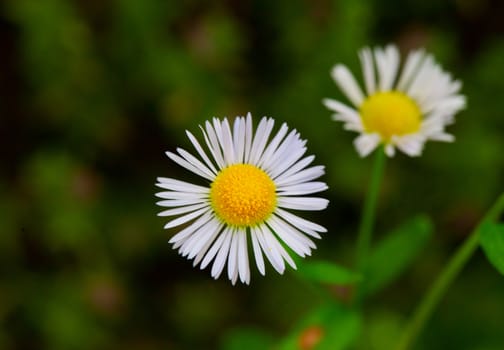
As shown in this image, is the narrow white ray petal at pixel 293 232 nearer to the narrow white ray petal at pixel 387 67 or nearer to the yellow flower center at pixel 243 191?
the yellow flower center at pixel 243 191

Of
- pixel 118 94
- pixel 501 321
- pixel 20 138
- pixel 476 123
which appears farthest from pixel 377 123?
pixel 20 138

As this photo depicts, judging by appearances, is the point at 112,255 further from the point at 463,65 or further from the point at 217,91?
the point at 463,65

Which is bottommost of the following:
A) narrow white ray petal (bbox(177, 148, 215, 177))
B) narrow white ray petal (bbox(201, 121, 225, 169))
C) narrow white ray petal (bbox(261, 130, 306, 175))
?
narrow white ray petal (bbox(177, 148, 215, 177))

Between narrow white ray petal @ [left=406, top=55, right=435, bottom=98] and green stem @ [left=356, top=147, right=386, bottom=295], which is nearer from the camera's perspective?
green stem @ [left=356, top=147, right=386, bottom=295]

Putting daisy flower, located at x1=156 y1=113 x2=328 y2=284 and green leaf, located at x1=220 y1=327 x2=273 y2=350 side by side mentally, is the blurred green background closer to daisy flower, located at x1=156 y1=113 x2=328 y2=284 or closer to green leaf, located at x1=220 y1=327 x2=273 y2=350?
green leaf, located at x1=220 y1=327 x2=273 y2=350

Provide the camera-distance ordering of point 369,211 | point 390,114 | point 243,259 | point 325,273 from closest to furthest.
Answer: point 243,259 < point 325,273 < point 369,211 < point 390,114

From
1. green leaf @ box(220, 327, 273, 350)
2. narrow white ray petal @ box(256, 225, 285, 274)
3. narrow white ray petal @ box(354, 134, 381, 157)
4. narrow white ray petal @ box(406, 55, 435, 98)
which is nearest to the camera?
narrow white ray petal @ box(256, 225, 285, 274)

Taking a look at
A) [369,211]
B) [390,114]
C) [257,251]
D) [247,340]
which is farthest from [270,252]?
[247,340]

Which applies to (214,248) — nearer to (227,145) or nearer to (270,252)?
(270,252)

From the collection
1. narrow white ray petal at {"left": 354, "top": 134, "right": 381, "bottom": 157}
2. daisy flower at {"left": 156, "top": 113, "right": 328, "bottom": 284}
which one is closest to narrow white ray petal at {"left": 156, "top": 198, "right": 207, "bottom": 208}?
daisy flower at {"left": 156, "top": 113, "right": 328, "bottom": 284}
